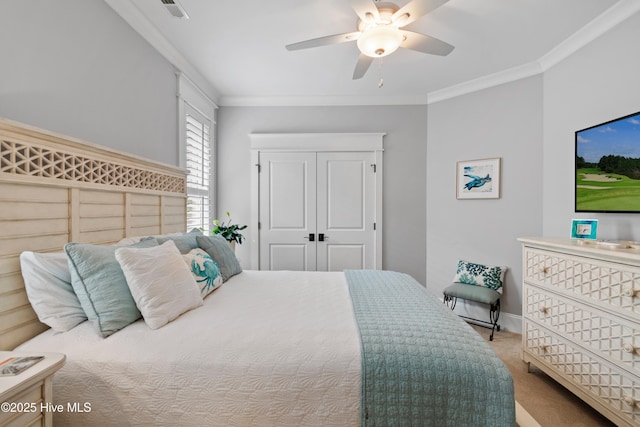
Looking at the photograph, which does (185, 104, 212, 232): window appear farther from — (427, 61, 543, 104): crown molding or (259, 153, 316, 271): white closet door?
(427, 61, 543, 104): crown molding

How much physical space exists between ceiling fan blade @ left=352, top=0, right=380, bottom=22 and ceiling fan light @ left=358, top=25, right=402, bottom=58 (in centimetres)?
9

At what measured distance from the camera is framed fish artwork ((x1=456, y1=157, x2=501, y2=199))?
3.07 meters

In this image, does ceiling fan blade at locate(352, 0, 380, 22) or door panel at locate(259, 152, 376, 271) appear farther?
door panel at locate(259, 152, 376, 271)

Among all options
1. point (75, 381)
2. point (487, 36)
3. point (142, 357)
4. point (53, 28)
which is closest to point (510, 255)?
point (487, 36)

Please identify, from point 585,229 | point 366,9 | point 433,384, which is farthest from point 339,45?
point 433,384

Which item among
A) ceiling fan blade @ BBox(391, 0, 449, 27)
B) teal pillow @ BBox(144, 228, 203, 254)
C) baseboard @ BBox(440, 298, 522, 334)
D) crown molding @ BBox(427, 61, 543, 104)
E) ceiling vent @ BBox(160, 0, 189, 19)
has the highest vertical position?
crown molding @ BBox(427, 61, 543, 104)

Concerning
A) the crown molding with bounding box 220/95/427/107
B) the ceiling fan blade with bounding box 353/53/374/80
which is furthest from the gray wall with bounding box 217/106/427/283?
the ceiling fan blade with bounding box 353/53/374/80

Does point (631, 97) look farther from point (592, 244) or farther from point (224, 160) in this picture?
point (224, 160)

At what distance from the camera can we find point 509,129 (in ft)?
9.86

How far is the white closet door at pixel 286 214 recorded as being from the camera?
11.8ft

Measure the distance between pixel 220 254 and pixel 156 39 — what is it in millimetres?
1863

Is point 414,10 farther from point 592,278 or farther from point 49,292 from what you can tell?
point 49,292

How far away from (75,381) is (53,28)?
177 cm

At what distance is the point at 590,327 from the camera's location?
1646mm
